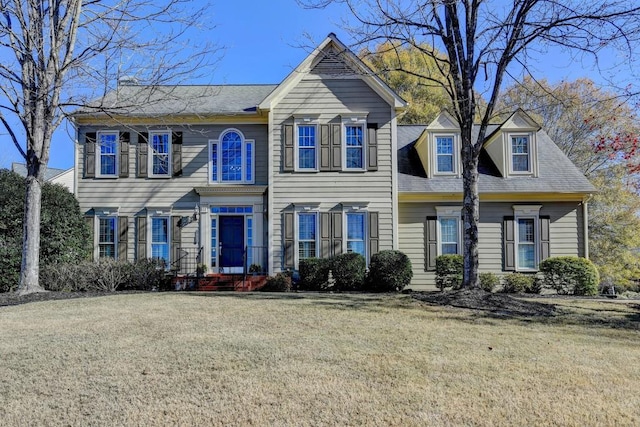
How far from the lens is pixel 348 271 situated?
40.2ft

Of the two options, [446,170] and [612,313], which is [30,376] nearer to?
[612,313]

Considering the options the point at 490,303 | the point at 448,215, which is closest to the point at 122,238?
the point at 448,215

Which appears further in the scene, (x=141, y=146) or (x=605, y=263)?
(x=605, y=263)

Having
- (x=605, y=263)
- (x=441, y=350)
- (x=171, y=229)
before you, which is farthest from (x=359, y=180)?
(x=605, y=263)

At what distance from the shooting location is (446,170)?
14633 millimetres

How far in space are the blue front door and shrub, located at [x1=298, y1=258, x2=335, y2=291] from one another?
2716 millimetres

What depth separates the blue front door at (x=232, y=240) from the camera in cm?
1426

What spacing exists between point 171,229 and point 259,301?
6.19m

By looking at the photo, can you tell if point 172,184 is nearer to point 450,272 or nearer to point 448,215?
point 448,215

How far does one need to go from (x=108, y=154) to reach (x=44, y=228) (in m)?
3.47

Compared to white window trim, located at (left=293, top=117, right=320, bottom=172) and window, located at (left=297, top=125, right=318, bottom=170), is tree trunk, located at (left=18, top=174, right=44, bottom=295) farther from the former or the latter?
window, located at (left=297, top=125, right=318, bottom=170)

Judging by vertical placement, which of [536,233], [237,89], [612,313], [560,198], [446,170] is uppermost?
[237,89]

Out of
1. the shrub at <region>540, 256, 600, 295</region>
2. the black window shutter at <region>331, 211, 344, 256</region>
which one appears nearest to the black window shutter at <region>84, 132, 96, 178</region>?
the black window shutter at <region>331, 211, 344, 256</region>

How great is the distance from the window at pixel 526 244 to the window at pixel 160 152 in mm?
11386
